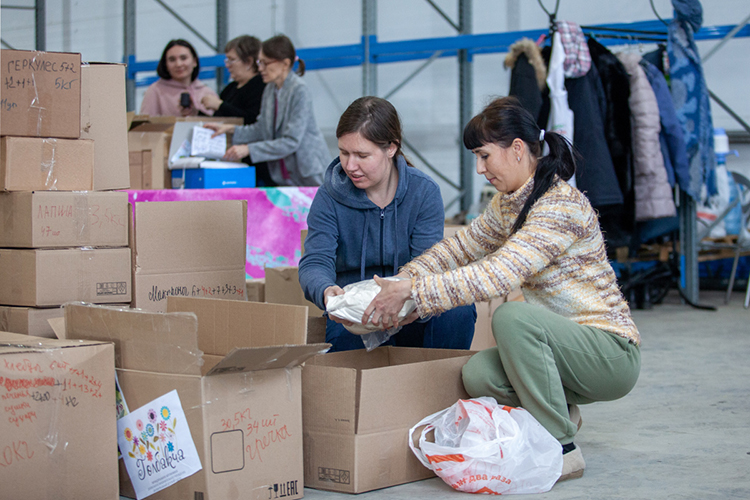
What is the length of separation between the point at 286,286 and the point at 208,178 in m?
0.73

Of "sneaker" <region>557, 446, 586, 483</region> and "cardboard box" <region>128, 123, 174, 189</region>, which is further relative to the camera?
"cardboard box" <region>128, 123, 174, 189</region>

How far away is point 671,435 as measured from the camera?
2.04 metres

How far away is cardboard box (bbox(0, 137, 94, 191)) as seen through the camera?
6.39ft

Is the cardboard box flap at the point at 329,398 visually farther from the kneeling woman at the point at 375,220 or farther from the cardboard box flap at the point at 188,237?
the cardboard box flap at the point at 188,237

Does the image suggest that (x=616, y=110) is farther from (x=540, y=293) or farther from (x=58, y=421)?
(x=58, y=421)

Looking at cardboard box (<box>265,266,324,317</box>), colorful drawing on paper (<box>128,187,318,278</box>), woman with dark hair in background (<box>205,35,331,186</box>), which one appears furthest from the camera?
woman with dark hair in background (<box>205,35,331,186</box>)

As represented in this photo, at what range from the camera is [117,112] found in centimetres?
216

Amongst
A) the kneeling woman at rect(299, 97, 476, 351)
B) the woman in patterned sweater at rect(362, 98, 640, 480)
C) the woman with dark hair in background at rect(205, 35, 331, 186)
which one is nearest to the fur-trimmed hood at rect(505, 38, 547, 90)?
the woman with dark hair in background at rect(205, 35, 331, 186)

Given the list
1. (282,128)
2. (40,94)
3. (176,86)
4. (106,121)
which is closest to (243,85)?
(176,86)

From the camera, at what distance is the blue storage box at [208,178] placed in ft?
10.3

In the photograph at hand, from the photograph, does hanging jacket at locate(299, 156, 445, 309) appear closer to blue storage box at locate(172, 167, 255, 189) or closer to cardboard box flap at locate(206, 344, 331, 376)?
cardboard box flap at locate(206, 344, 331, 376)

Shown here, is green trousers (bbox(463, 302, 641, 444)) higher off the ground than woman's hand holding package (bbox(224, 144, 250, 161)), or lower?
lower

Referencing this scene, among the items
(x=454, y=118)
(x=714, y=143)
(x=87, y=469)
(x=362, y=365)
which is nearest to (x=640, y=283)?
(x=714, y=143)

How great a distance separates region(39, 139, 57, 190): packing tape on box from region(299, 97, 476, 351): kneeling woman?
0.68 metres
